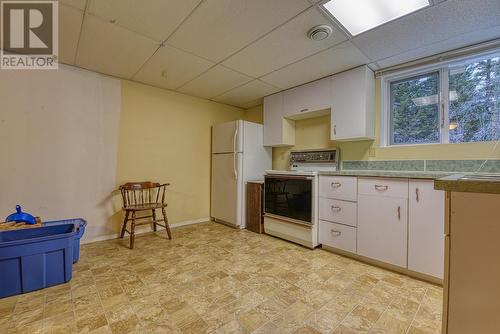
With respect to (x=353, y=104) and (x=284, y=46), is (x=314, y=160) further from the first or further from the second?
(x=284, y=46)

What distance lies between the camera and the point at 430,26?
1.79m

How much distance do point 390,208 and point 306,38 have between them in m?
1.73

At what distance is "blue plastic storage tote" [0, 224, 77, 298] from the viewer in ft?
5.24

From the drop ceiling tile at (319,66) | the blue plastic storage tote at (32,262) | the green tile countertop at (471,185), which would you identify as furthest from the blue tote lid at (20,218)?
the green tile countertop at (471,185)

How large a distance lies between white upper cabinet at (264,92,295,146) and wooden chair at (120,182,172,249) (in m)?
1.70

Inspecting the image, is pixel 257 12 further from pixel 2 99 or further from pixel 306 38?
pixel 2 99

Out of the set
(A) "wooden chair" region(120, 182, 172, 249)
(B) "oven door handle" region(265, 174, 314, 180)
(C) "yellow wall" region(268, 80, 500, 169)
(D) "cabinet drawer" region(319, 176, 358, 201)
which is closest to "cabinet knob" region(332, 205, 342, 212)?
(D) "cabinet drawer" region(319, 176, 358, 201)

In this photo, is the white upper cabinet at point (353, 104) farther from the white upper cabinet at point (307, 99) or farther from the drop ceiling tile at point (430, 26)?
the drop ceiling tile at point (430, 26)

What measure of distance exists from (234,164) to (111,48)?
2.00m

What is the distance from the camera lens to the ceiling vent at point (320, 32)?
1845mm

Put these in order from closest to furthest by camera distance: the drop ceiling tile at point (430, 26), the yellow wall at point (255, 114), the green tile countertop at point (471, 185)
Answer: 1. the green tile countertop at point (471, 185)
2. the drop ceiling tile at point (430, 26)
3. the yellow wall at point (255, 114)

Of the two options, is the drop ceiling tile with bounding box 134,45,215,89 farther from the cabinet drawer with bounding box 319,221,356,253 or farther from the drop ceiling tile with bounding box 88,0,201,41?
the cabinet drawer with bounding box 319,221,356,253

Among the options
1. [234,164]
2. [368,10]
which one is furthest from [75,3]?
[234,164]

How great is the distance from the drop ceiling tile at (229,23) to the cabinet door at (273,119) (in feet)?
4.34
